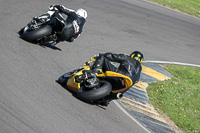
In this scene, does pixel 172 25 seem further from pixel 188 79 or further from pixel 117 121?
pixel 117 121

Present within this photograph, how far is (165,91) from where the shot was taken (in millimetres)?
9172

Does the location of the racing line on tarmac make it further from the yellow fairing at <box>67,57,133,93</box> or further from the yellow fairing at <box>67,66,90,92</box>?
the yellow fairing at <box>67,66,90,92</box>

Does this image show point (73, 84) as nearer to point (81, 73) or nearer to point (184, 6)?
point (81, 73)

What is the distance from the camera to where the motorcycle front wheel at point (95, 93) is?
646 cm

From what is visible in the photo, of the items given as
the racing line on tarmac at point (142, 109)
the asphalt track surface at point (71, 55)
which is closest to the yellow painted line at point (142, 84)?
the racing line on tarmac at point (142, 109)

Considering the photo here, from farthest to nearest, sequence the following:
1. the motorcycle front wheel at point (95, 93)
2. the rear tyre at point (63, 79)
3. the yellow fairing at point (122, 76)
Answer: the rear tyre at point (63, 79)
the yellow fairing at point (122, 76)
the motorcycle front wheel at point (95, 93)

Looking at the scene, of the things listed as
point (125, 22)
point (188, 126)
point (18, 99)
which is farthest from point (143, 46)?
point (18, 99)

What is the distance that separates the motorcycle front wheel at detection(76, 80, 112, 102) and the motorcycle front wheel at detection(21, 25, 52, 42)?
2.51 m

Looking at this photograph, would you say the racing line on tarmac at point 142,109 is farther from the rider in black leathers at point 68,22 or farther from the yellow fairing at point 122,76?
the rider in black leathers at point 68,22

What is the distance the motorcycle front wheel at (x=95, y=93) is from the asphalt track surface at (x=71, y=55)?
19cm

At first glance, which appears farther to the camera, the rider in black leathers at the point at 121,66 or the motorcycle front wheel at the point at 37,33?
the motorcycle front wheel at the point at 37,33

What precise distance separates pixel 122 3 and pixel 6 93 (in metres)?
12.2

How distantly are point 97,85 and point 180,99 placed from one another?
3.49m

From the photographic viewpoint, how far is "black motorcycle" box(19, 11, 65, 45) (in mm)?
8461
